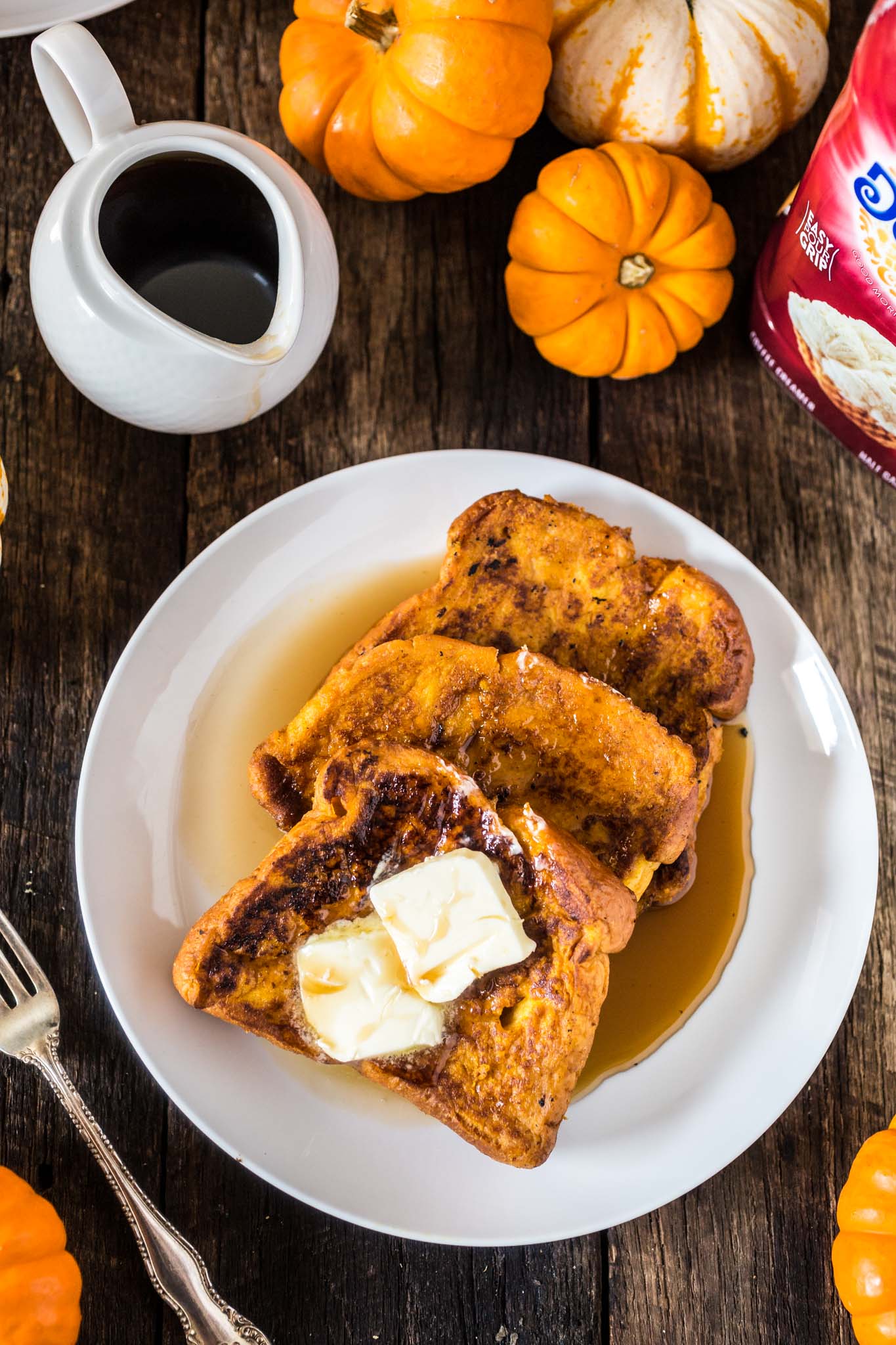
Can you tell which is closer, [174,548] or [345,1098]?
[345,1098]

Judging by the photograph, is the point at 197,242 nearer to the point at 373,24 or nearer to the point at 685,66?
the point at 373,24

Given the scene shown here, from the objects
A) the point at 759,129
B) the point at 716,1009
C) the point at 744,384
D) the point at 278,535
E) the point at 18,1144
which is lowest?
the point at 18,1144

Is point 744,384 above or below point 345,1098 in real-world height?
above

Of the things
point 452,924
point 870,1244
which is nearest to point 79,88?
point 452,924

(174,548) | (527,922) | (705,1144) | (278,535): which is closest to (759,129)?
(278,535)

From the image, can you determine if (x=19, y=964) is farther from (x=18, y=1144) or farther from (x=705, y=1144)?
(x=705, y=1144)

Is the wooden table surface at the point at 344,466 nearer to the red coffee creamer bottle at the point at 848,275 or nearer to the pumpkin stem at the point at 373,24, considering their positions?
the red coffee creamer bottle at the point at 848,275
